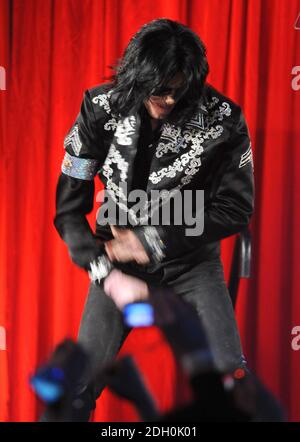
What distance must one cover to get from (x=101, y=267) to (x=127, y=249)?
0.27 ft

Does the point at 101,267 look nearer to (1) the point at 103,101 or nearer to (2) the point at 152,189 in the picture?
(2) the point at 152,189

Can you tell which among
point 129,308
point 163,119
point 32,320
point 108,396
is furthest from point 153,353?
point 129,308

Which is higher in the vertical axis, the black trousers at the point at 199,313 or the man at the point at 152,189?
the man at the point at 152,189

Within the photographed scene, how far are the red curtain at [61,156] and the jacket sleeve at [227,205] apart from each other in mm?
618

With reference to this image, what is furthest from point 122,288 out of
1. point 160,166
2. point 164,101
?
point 164,101

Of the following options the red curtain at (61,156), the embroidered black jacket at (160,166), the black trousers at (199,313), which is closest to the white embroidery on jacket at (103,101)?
the embroidered black jacket at (160,166)

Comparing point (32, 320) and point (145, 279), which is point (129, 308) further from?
point (32, 320)

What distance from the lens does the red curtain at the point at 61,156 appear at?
207cm

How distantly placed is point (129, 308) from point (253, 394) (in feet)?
0.83

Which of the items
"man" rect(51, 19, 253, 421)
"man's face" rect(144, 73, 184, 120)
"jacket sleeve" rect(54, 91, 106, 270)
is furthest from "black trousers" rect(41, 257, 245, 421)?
"man's face" rect(144, 73, 184, 120)

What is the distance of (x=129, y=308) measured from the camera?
1.01 meters

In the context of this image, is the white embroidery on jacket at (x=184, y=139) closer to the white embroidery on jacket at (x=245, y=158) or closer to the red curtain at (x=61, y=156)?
the white embroidery on jacket at (x=245, y=158)

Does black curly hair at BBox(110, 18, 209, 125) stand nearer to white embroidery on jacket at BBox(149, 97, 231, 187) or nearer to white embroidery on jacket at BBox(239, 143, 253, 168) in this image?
white embroidery on jacket at BBox(149, 97, 231, 187)

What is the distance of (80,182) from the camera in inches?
60.2
